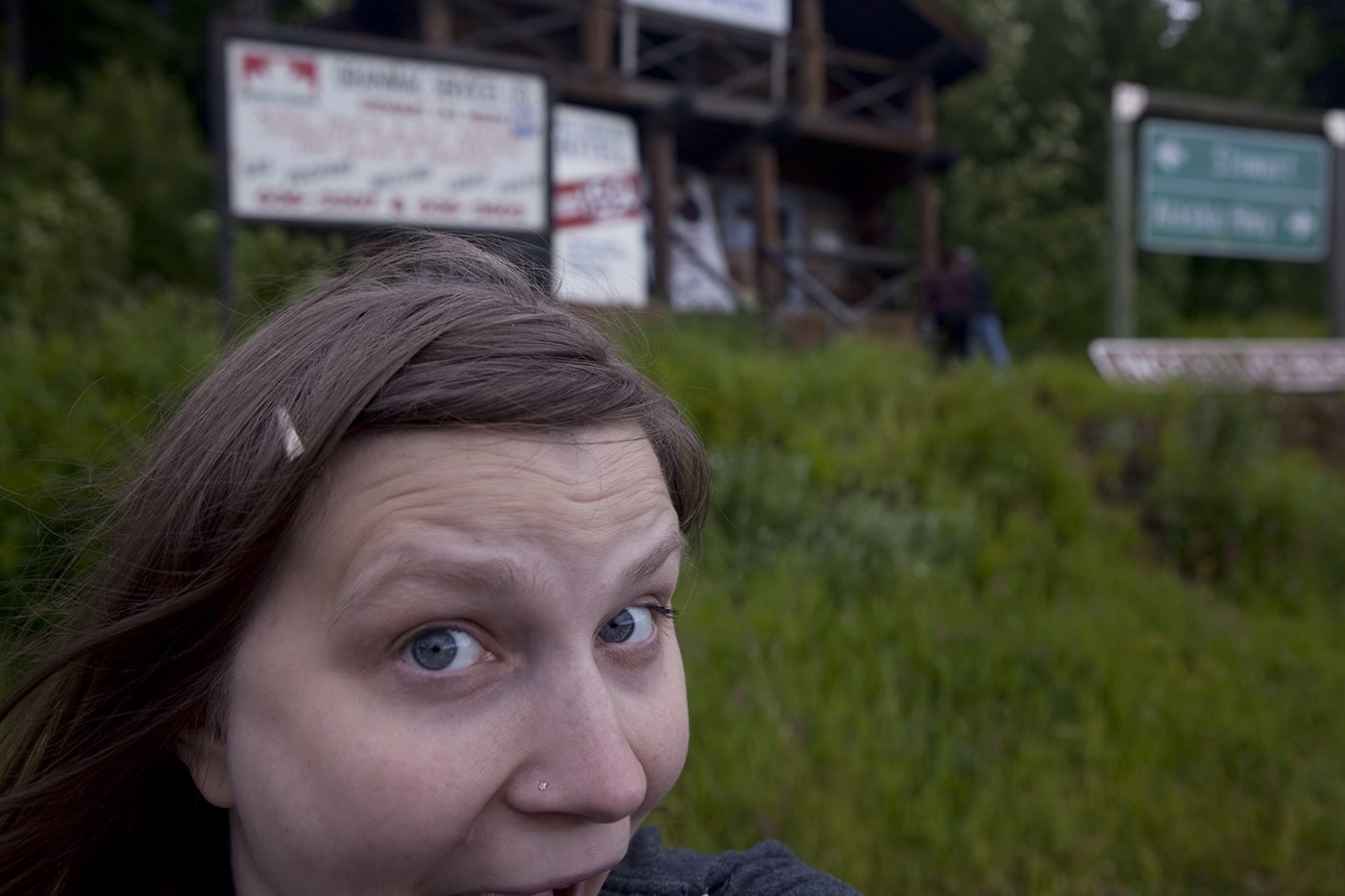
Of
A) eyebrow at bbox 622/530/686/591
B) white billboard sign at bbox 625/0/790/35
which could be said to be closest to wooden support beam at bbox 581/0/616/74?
white billboard sign at bbox 625/0/790/35

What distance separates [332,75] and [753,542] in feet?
11.1

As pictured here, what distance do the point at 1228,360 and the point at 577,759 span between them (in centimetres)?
777

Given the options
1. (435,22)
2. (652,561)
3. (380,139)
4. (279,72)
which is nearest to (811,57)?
(435,22)

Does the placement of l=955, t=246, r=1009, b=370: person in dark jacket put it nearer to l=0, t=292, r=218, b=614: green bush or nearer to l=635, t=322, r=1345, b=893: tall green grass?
l=635, t=322, r=1345, b=893: tall green grass

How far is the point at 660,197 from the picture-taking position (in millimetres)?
11531

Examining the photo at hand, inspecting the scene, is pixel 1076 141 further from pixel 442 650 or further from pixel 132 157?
pixel 442 650

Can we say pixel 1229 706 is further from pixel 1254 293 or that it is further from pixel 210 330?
pixel 1254 293

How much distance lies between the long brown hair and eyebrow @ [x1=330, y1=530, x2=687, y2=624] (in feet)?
0.37

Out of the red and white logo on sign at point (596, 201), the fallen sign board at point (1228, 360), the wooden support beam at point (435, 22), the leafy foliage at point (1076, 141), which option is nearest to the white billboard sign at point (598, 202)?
the red and white logo on sign at point (596, 201)

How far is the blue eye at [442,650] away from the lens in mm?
877

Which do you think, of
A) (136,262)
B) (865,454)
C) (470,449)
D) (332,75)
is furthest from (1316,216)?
(136,262)

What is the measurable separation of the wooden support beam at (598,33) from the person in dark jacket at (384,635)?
10.9m

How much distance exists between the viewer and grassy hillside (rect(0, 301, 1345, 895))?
9.82 feet

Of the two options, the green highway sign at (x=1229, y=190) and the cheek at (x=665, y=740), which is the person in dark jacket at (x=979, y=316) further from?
the cheek at (x=665, y=740)
